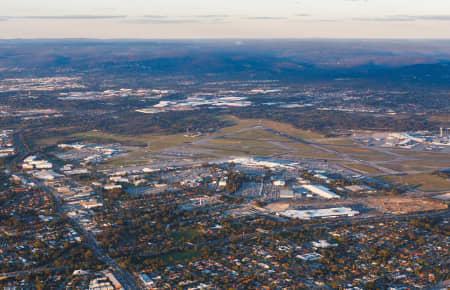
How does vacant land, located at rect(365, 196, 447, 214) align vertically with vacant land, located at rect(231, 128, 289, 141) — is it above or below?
below

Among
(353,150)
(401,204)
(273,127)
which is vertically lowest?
(401,204)

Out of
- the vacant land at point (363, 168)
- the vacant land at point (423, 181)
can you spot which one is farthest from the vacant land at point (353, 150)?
the vacant land at point (423, 181)

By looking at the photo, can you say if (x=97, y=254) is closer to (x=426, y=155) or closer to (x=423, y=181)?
(x=423, y=181)

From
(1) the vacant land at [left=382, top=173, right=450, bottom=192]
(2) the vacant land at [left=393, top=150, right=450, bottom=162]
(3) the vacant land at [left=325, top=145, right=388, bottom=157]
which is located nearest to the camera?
(1) the vacant land at [left=382, top=173, right=450, bottom=192]

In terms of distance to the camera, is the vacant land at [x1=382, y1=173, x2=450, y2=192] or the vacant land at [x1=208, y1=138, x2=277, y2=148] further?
the vacant land at [x1=208, y1=138, x2=277, y2=148]

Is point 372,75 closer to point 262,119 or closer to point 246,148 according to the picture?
point 262,119

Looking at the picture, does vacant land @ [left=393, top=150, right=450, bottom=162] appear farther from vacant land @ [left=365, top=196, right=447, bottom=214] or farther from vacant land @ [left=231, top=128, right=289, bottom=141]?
vacant land @ [left=365, top=196, right=447, bottom=214]

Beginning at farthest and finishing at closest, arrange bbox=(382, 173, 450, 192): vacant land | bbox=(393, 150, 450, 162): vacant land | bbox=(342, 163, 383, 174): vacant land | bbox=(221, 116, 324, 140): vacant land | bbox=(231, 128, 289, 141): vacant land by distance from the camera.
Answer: bbox=(221, 116, 324, 140): vacant land
bbox=(231, 128, 289, 141): vacant land
bbox=(393, 150, 450, 162): vacant land
bbox=(342, 163, 383, 174): vacant land
bbox=(382, 173, 450, 192): vacant land

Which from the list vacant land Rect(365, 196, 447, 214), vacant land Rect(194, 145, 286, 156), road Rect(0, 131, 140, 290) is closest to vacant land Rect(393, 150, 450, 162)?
vacant land Rect(194, 145, 286, 156)

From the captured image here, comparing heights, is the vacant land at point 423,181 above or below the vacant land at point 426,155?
below

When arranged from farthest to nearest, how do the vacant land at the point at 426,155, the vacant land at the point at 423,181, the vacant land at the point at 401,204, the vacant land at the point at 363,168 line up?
the vacant land at the point at 426,155, the vacant land at the point at 363,168, the vacant land at the point at 423,181, the vacant land at the point at 401,204

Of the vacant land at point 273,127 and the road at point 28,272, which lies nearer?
the road at point 28,272

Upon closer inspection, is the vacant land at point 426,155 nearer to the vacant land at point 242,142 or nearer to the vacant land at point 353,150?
the vacant land at point 353,150

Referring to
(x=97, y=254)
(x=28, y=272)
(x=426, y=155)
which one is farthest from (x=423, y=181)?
(x=28, y=272)
